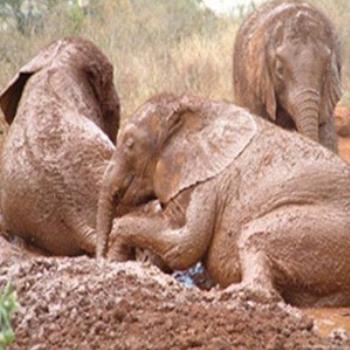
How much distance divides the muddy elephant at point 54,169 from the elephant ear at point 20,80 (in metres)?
0.23

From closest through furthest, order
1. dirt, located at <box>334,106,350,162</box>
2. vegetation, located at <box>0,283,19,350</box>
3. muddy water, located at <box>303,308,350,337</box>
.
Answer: vegetation, located at <box>0,283,19,350</box>, muddy water, located at <box>303,308,350,337</box>, dirt, located at <box>334,106,350,162</box>

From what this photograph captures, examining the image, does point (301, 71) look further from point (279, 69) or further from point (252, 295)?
point (252, 295)

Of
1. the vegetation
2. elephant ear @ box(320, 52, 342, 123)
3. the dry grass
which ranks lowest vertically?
the dry grass

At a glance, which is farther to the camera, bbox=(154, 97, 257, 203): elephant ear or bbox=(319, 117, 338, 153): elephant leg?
bbox=(319, 117, 338, 153): elephant leg

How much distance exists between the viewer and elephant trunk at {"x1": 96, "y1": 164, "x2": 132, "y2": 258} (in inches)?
246

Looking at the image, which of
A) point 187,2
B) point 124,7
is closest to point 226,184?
point 124,7

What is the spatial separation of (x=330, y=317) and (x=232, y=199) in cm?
68

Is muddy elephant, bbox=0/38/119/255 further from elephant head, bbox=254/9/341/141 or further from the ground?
the ground

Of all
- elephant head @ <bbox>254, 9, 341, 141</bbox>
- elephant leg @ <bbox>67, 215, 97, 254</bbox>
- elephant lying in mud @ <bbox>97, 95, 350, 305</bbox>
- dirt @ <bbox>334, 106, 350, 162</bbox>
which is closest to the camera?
elephant lying in mud @ <bbox>97, 95, 350, 305</bbox>

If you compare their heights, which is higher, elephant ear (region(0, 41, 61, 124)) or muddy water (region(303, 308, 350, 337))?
elephant ear (region(0, 41, 61, 124))

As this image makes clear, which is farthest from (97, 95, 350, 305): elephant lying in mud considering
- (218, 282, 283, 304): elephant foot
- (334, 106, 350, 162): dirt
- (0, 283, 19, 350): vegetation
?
(334, 106, 350, 162): dirt

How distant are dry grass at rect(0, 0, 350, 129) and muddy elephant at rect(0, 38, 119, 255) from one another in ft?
19.6

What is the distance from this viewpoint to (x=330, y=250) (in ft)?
18.9

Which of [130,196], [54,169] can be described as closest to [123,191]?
[130,196]
